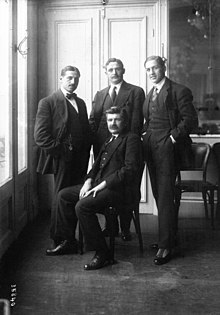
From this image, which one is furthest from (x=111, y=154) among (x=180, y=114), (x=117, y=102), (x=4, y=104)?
(x=4, y=104)

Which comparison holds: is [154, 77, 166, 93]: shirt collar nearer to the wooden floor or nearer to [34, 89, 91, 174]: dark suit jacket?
[34, 89, 91, 174]: dark suit jacket

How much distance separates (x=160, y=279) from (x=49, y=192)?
0.68m

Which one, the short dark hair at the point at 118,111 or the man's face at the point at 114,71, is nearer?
the man's face at the point at 114,71

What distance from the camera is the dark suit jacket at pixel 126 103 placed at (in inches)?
89.9

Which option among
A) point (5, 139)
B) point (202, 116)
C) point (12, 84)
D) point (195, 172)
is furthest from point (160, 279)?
point (12, 84)

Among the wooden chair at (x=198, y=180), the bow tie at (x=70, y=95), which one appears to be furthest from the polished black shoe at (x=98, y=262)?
the bow tie at (x=70, y=95)

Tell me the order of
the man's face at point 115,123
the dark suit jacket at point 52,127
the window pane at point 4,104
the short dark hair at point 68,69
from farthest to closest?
the man's face at point 115,123, the dark suit jacket at point 52,127, the short dark hair at point 68,69, the window pane at point 4,104

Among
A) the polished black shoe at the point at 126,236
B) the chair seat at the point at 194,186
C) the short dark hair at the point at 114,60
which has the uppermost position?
the short dark hair at the point at 114,60

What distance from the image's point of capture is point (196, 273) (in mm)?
2305

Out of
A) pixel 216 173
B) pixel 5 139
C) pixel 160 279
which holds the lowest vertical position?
pixel 160 279

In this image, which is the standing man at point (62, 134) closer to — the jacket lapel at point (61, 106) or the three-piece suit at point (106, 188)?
the jacket lapel at point (61, 106)

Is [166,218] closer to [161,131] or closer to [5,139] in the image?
[161,131]

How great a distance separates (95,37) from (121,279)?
1.11 metres

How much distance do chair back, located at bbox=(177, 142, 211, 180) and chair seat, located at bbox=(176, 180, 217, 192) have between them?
0.06 meters
